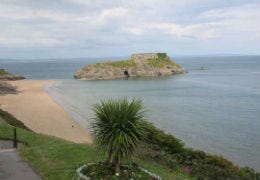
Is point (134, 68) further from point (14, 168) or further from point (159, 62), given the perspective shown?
point (14, 168)

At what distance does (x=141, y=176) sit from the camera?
1156 cm

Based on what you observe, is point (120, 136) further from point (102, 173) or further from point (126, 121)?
point (102, 173)

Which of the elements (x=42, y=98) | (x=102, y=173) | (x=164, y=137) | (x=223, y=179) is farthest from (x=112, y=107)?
(x=42, y=98)

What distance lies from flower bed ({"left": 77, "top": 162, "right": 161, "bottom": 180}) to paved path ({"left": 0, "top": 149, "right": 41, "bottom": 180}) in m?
1.77

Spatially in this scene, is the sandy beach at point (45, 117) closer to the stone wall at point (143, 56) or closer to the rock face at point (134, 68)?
the rock face at point (134, 68)

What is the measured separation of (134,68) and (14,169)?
116202 millimetres

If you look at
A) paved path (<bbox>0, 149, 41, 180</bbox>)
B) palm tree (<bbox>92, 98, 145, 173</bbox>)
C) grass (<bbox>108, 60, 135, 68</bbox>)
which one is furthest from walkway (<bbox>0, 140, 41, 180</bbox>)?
grass (<bbox>108, 60, 135, 68</bbox>)

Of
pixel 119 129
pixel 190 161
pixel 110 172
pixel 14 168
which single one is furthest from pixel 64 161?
pixel 190 161

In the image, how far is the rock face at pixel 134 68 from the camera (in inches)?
4791

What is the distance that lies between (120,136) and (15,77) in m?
114

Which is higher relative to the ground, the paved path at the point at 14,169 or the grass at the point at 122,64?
the grass at the point at 122,64

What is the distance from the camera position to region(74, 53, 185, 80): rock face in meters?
122

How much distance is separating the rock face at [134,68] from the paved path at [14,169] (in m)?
105

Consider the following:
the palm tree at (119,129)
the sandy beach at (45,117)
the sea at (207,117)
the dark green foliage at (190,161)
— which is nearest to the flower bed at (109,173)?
the palm tree at (119,129)
